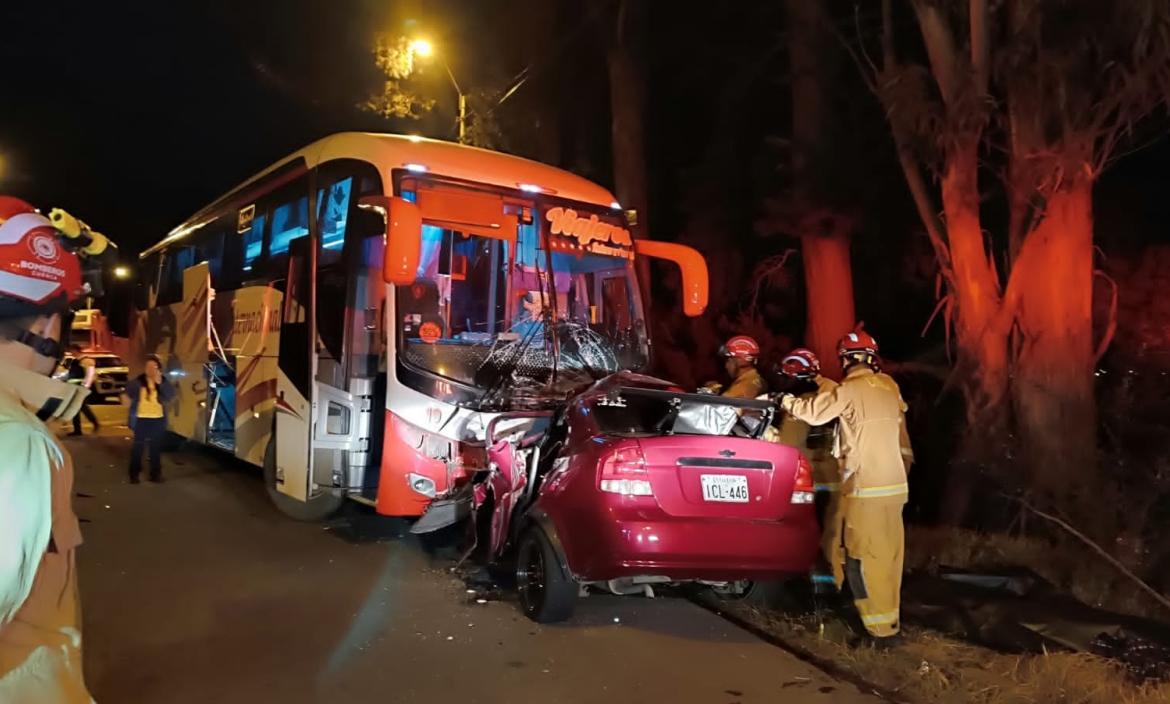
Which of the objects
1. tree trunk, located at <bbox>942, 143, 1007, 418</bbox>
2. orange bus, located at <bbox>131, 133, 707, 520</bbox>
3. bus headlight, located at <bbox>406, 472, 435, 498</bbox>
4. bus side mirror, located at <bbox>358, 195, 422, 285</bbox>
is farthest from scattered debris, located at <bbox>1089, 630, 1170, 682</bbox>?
bus side mirror, located at <bbox>358, 195, 422, 285</bbox>

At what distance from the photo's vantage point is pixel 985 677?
5.00 meters

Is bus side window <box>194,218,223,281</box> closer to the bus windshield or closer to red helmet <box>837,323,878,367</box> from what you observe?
the bus windshield

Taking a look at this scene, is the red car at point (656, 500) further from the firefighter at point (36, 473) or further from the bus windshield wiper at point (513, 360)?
the firefighter at point (36, 473)

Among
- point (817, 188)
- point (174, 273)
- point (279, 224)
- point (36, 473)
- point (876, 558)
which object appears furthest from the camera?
point (174, 273)

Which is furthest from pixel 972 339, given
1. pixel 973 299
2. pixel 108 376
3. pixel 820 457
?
pixel 108 376

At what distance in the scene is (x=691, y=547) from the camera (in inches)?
213

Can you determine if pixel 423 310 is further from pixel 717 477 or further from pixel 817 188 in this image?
pixel 817 188

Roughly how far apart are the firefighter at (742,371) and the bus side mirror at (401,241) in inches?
103

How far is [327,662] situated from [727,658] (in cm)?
233

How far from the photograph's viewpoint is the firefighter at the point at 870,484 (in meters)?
5.63

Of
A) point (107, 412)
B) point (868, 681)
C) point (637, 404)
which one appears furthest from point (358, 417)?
point (107, 412)

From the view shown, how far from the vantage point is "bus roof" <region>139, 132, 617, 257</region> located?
7.91m

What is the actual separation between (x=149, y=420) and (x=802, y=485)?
8972mm

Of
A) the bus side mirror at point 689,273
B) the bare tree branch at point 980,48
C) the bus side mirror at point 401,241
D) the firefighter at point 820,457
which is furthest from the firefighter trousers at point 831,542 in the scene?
the bare tree branch at point 980,48
